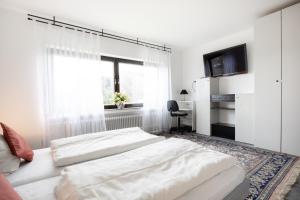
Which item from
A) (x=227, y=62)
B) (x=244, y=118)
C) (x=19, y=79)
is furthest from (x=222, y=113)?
(x=19, y=79)

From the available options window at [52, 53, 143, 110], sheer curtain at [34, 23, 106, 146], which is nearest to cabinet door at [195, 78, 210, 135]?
window at [52, 53, 143, 110]

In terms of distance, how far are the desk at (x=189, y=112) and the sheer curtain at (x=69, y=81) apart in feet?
8.28

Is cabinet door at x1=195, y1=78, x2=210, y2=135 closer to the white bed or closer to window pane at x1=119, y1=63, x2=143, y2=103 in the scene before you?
window pane at x1=119, y1=63, x2=143, y2=103

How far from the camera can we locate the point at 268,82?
114 inches

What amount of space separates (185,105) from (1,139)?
14.2ft

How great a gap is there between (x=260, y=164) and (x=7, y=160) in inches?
123

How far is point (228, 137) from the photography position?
3.76 m

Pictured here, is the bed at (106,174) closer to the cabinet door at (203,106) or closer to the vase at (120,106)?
the vase at (120,106)

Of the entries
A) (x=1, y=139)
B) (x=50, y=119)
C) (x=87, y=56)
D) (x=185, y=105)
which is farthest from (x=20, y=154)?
(x=185, y=105)

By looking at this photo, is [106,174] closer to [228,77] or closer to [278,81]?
[278,81]

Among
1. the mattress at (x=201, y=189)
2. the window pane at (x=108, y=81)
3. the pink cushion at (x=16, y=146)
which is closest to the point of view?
the mattress at (x=201, y=189)

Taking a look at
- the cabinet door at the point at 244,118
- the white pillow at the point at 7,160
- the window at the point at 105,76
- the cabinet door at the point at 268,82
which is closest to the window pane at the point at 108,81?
the window at the point at 105,76

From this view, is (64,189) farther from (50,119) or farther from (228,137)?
(228,137)

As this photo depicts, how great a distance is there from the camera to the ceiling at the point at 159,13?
2.54m
